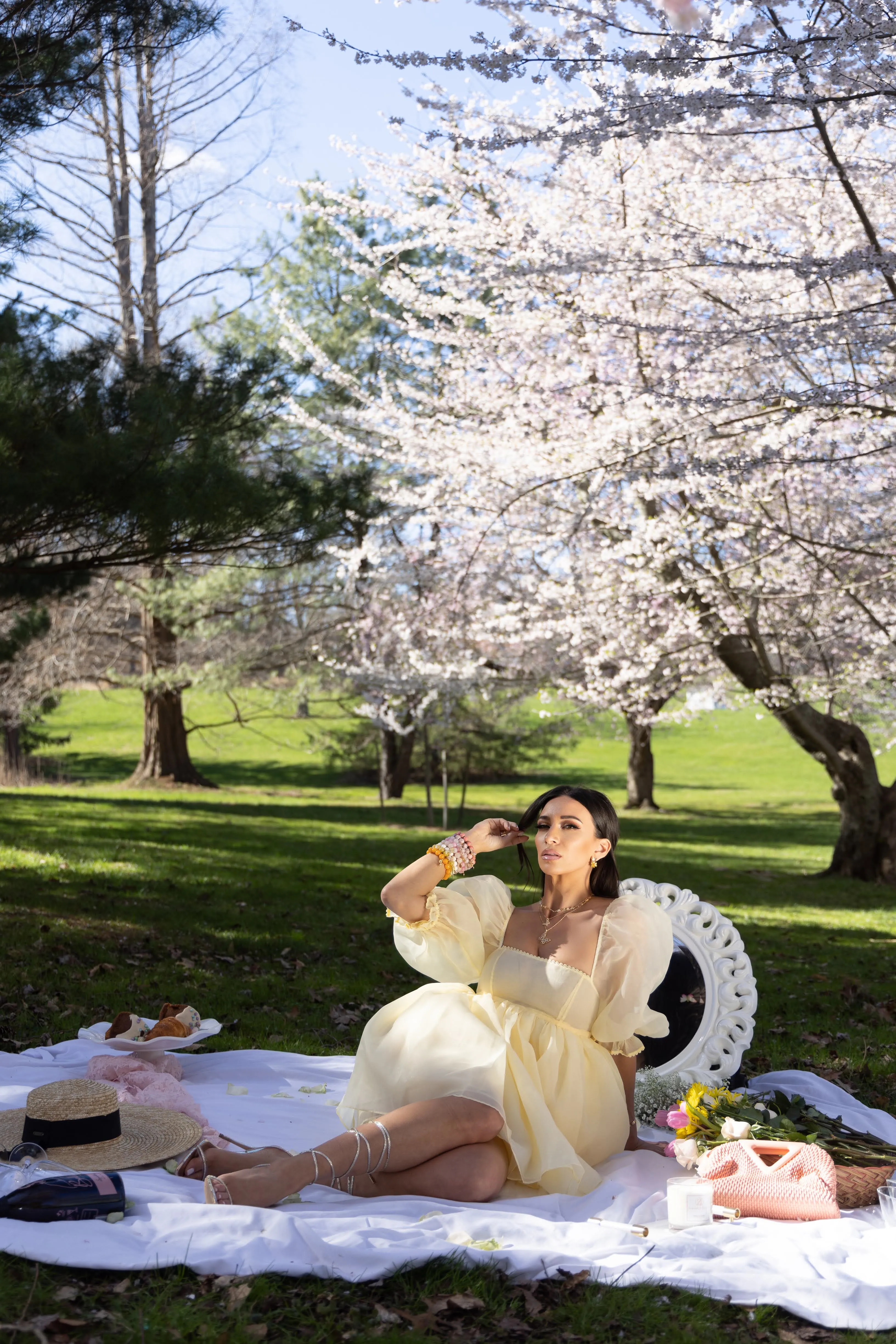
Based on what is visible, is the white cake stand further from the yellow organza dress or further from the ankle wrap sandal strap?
the ankle wrap sandal strap

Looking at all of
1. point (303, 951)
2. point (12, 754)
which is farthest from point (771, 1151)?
point (12, 754)

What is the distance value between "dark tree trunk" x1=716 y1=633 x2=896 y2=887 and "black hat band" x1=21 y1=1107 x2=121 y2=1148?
25.9ft

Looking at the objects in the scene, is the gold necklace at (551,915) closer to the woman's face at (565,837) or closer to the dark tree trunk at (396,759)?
the woman's face at (565,837)

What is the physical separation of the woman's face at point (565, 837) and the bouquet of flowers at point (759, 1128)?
810 mm

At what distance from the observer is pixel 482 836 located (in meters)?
3.47

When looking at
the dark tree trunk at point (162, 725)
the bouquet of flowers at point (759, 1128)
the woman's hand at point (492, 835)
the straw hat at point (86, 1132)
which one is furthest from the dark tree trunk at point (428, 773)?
the straw hat at point (86, 1132)

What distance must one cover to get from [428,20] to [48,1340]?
5651mm

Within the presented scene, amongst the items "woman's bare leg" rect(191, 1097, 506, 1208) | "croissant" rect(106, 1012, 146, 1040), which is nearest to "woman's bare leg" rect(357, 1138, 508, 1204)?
"woman's bare leg" rect(191, 1097, 506, 1208)

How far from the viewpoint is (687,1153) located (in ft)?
11.2

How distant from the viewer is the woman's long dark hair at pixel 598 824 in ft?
11.8

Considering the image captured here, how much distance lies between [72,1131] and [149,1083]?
77cm

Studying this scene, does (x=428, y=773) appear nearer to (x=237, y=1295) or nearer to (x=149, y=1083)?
(x=149, y=1083)

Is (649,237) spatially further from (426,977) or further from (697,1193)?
(697,1193)

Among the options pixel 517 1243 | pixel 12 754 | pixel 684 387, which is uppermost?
pixel 684 387
